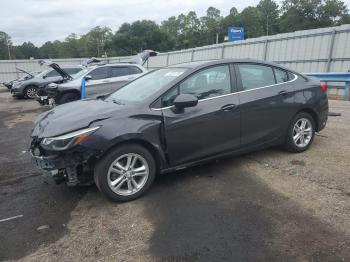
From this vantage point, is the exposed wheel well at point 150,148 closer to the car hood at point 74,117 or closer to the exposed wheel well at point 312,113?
the car hood at point 74,117

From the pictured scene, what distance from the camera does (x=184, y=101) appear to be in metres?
4.07

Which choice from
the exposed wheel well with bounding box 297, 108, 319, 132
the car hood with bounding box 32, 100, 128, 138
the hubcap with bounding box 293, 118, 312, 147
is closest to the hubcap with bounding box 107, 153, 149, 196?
the car hood with bounding box 32, 100, 128, 138

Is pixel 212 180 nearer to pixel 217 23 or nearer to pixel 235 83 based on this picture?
pixel 235 83

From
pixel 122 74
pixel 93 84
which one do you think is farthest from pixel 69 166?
pixel 122 74

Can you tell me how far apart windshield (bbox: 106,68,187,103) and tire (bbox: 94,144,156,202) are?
0.77m

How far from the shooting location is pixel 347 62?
12273 mm

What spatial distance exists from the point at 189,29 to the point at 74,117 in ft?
341

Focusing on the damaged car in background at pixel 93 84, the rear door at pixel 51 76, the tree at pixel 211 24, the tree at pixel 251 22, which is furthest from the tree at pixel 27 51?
the damaged car in background at pixel 93 84

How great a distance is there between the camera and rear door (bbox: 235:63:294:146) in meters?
4.76

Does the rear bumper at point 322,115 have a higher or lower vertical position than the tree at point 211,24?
lower

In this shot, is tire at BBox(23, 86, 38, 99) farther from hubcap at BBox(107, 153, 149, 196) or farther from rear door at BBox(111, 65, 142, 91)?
hubcap at BBox(107, 153, 149, 196)

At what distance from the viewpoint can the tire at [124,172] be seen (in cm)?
380

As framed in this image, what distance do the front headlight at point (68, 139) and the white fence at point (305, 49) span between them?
11493mm

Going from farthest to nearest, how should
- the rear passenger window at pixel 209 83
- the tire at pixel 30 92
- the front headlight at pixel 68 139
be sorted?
the tire at pixel 30 92
the rear passenger window at pixel 209 83
the front headlight at pixel 68 139
